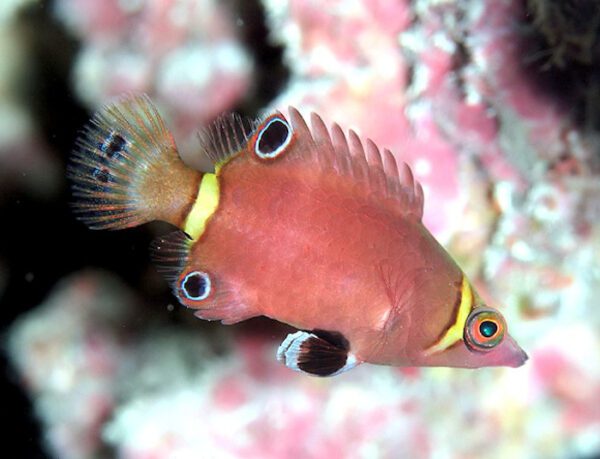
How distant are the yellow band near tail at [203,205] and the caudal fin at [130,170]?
2 cm

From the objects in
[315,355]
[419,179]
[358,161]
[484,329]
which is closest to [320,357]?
[315,355]

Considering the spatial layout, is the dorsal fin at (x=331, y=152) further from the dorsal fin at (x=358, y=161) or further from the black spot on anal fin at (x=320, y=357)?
the black spot on anal fin at (x=320, y=357)

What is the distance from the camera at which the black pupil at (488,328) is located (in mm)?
1828

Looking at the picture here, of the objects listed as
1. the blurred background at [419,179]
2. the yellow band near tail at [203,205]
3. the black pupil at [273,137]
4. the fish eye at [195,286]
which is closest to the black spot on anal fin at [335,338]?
the fish eye at [195,286]

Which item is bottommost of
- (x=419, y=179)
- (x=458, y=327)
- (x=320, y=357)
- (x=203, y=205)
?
(x=320, y=357)

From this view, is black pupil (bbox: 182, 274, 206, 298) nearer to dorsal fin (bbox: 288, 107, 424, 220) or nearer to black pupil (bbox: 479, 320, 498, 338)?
dorsal fin (bbox: 288, 107, 424, 220)

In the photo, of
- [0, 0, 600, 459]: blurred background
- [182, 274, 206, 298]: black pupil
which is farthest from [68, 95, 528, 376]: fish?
[0, 0, 600, 459]: blurred background

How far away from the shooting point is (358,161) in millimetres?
1874

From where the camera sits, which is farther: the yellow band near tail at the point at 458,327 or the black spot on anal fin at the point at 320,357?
the yellow band near tail at the point at 458,327

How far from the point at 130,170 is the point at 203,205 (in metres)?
0.27

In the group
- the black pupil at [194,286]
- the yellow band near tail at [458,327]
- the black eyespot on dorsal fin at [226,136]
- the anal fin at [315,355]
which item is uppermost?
the black eyespot on dorsal fin at [226,136]

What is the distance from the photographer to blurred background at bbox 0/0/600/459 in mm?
2590

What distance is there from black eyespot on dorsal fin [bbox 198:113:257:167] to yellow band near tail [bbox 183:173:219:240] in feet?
0.23

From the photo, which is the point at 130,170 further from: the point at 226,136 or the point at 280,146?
the point at 280,146
